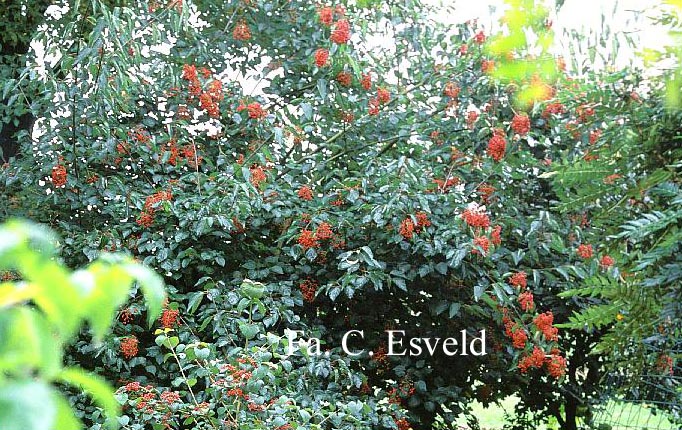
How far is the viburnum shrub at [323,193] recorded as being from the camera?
294 cm

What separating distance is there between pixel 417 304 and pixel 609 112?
5.53ft

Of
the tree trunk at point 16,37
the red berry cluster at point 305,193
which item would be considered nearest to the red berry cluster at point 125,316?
the red berry cluster at point 305,193

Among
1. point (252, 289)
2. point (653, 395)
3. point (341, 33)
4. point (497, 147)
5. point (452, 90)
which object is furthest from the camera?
point (452, 90)

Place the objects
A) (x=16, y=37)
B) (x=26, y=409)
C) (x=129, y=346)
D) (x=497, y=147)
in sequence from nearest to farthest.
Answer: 1. (x=26, y=409)
2. (x=129, y=346)
3. (x=497, y=147)
4. (x=16, y=37)

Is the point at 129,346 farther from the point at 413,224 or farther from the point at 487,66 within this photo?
the point at 487,66

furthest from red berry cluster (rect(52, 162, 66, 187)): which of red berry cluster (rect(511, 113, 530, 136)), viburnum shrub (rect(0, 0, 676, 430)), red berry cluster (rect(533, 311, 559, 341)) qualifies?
red berry cluster (rect(533, 311, 559, 341))

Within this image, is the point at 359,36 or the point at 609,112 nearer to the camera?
the point at 609,112

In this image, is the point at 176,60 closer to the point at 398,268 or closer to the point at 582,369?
the point at 398,268

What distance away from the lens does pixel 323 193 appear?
3.41 meters

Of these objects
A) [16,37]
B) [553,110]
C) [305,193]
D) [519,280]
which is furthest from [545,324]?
[16,37]

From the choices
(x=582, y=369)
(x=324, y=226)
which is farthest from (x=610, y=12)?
(x=582, y=369)

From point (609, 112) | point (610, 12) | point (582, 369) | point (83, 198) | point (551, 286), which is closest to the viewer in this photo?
point (610, 12)

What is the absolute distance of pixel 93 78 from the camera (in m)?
2.99

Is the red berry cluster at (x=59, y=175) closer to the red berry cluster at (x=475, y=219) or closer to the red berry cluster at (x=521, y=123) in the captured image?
the red berry cluster at (x=475, y=219)
